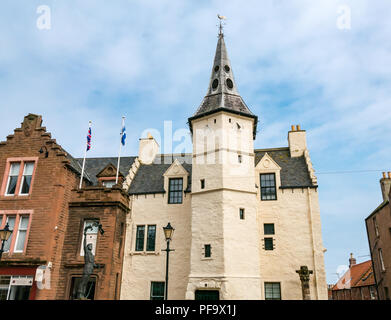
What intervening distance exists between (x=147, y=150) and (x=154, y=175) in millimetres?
3417

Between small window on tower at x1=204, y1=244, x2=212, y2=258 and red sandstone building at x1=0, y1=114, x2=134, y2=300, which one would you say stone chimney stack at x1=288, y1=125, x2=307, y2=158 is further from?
red sandstone building at x1=0, y1=114, x2=134, y2=300

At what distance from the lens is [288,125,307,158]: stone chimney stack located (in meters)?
26.5

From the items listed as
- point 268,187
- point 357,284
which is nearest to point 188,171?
point 268,187

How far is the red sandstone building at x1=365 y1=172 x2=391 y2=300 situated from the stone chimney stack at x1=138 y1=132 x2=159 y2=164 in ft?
69.4

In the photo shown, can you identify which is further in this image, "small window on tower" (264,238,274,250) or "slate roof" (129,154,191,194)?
"slate roof" (129,154,191,194)

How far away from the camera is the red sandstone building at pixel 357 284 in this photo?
36.5m

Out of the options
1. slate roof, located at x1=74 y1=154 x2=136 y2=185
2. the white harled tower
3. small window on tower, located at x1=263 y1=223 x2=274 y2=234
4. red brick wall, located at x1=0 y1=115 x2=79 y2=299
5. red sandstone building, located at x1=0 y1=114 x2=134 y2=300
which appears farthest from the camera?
slate roof, located at x1=74 y1=154 x2=136 y2=185

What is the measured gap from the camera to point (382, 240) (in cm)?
2920

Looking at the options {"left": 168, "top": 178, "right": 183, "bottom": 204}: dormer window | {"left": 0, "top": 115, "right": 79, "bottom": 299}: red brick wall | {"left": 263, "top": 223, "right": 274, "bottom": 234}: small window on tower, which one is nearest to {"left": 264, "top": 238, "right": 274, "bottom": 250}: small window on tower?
{"left": 263, "top": 223, "right": 274, "bottom": 234}: small window on tower

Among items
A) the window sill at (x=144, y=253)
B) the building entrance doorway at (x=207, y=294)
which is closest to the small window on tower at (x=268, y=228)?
the building entrance doorway at (x=207, y=294)

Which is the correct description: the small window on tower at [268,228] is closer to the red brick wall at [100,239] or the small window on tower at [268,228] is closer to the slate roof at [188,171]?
the slate roof at [188,171]

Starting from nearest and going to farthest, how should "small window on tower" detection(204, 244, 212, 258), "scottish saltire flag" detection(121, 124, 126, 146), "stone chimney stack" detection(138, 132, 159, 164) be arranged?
1. "small window on tower" detection(204, 244, 212, 258)
2. "scottish saltire flag" detection(121, 124, 126, 146)
3. "stone chimney stack" detection(138, 132, 159, 164)

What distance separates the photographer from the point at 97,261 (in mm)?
20812

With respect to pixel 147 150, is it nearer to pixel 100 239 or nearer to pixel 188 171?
pixel 188 171
